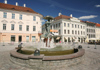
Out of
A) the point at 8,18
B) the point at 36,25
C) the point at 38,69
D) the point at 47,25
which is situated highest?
the point at 8,18

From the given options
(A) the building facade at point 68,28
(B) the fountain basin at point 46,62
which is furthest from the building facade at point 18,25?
(B) the fountain basin at point 46,62

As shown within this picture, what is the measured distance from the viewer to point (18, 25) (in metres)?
25.6

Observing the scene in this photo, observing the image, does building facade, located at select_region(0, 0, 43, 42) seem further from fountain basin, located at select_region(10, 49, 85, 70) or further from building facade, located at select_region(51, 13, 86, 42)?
fountain basin, located at select_region(10, 49, 85, 70)

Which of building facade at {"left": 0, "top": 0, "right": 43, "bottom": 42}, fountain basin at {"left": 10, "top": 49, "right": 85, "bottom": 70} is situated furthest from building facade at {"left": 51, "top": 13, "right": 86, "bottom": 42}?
fountain basin at {"left": 10, "top": 49, "right": 85, "bottom": 70}

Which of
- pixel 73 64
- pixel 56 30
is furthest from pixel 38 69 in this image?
pixel 56 30

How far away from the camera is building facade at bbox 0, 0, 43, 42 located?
78.5 ft

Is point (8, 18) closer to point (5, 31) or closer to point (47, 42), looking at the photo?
point (5, 31)

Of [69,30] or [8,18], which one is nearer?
[8,18]

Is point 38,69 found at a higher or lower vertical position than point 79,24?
lower

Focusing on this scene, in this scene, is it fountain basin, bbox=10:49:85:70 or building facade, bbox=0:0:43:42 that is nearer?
fountain basin, bbox=10:49:85:70

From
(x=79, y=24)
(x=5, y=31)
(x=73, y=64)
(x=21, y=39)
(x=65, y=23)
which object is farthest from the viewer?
(x=79, y=24)

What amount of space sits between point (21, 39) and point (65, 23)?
21.2m

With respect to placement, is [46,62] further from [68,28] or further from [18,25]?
[68,28]

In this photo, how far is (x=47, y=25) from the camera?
1038cm
